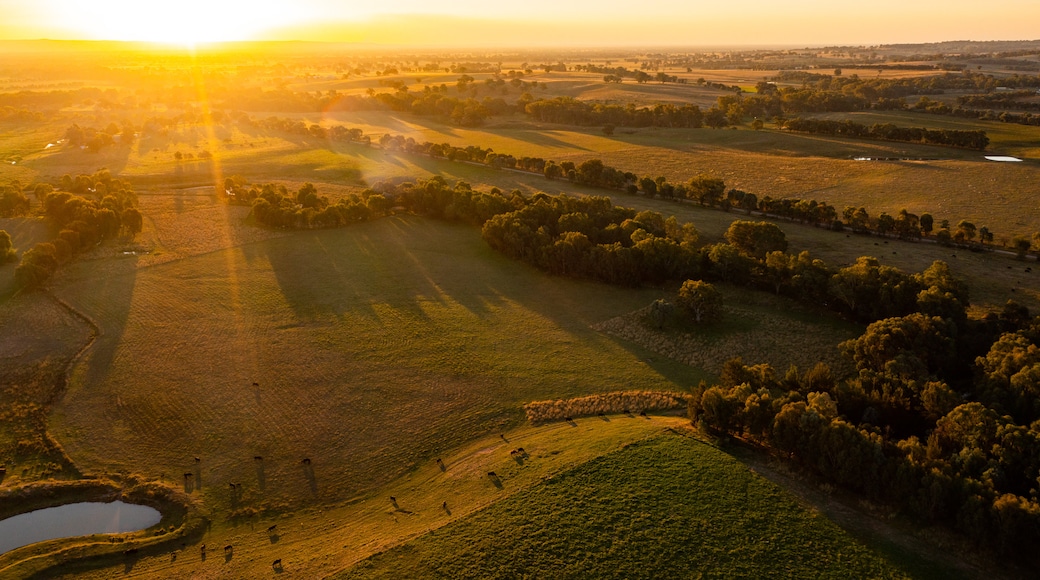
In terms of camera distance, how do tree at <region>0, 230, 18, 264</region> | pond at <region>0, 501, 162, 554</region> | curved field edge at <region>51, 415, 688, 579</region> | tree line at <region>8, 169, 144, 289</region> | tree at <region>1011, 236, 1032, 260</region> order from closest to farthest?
curved field edge at <region>51, 415, 688, 579</region>
pond at <region>0, 501, 162, 554</region>
tree line at <region>8, 169, 144, 289</region>
tree at <region>1011, 236, 1032, 260</region>
tree at <region>0, 230, 18, 264</region>

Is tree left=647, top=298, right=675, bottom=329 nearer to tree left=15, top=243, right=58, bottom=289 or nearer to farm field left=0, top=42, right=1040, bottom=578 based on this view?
farm field left=0, top=42, right=1040, bottom=578

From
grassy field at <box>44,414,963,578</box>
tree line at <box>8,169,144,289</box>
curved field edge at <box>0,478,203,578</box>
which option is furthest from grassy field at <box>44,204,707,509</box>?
grassy field at <box>44,414,963,578</box>

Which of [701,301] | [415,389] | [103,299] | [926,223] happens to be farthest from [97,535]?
[926,223]

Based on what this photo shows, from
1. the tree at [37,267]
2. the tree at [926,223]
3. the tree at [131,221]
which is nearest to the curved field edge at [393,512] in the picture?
the tree at [37,267]

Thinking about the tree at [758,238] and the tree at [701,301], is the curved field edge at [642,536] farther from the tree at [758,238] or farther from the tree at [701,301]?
the tree at [758,238]

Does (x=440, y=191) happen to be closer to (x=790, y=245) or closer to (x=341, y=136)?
(x=790, y=245)

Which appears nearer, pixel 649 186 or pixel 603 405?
pixel 603 405

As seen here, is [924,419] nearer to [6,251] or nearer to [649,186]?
[649,186]
